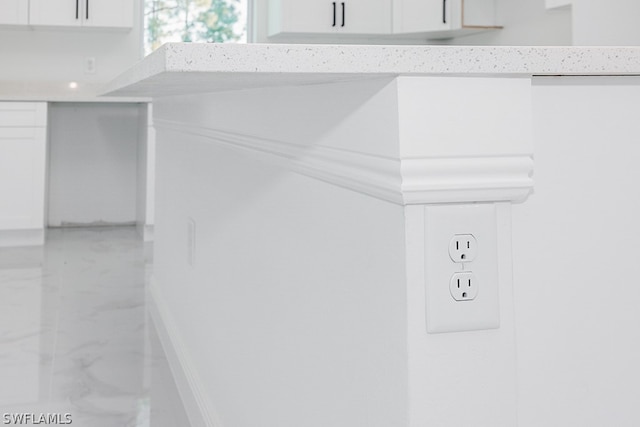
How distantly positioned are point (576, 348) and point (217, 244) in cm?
92

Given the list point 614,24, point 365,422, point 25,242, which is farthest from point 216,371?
point 25,242

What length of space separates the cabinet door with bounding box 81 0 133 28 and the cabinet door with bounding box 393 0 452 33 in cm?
176

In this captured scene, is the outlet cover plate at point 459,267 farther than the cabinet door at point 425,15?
No

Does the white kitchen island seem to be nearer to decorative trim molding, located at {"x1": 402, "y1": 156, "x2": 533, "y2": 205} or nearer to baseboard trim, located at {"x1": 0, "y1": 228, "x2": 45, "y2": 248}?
decorative trim molding, located at {"x1": 402, "y1": 156, "x2": 533, "y2": 205}

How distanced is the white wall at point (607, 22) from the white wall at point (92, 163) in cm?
292

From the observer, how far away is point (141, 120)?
496 cm

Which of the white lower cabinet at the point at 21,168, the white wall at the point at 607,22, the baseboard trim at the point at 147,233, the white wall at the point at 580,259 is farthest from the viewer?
the baseboard trim at the point at 147,233

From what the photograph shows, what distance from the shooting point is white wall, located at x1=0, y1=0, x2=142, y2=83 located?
4809 mm

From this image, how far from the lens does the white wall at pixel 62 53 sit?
4809 millimetres

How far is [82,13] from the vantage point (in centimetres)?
456

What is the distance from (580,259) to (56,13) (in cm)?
433

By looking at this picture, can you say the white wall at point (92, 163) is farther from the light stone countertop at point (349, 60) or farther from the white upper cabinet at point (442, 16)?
the light stone countertop at point (349, 60)

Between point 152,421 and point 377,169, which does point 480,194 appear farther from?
point 152,421

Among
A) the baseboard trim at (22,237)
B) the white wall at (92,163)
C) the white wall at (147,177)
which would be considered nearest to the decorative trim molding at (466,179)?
the white wall at (147,177)
